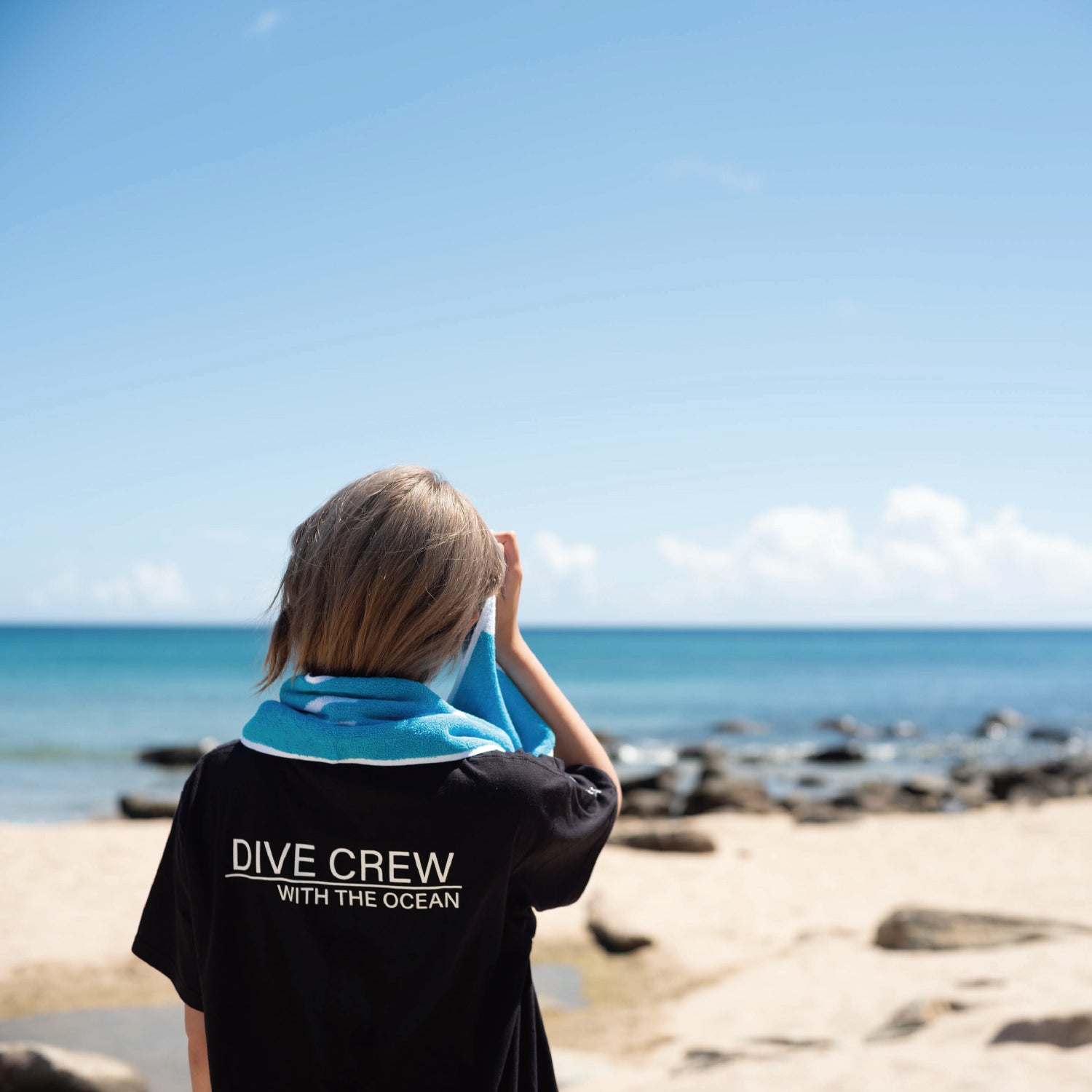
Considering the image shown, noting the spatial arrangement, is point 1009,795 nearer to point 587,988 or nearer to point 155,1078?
point 587,988

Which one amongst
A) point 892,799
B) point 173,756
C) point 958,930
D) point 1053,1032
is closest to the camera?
point 1053,1032

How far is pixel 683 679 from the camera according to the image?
168ft

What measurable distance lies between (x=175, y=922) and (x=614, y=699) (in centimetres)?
3880

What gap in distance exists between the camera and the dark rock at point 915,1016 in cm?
532

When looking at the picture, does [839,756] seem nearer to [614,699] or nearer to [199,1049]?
[614,699]

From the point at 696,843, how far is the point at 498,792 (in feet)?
36.9

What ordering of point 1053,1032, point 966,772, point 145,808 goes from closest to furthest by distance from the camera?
1. point 1053,1032
2. point 145,808
3. point 966,772

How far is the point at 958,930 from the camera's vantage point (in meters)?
7.37

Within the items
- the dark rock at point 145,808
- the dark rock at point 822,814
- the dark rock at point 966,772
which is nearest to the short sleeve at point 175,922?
the dark rock at point 145,808

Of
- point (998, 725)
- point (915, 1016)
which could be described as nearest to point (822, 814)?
point (915, 1016)

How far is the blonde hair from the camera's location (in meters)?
1.65

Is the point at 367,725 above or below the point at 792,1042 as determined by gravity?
above

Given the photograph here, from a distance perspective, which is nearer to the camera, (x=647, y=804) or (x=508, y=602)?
(x=508, y=602)

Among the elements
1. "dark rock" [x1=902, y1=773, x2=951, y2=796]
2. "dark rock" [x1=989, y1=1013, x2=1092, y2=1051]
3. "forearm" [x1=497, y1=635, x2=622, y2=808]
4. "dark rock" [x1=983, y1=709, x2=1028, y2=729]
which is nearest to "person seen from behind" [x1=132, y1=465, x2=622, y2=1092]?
"forearm" [x1=497, y1=635, x2=622, y2=808]
